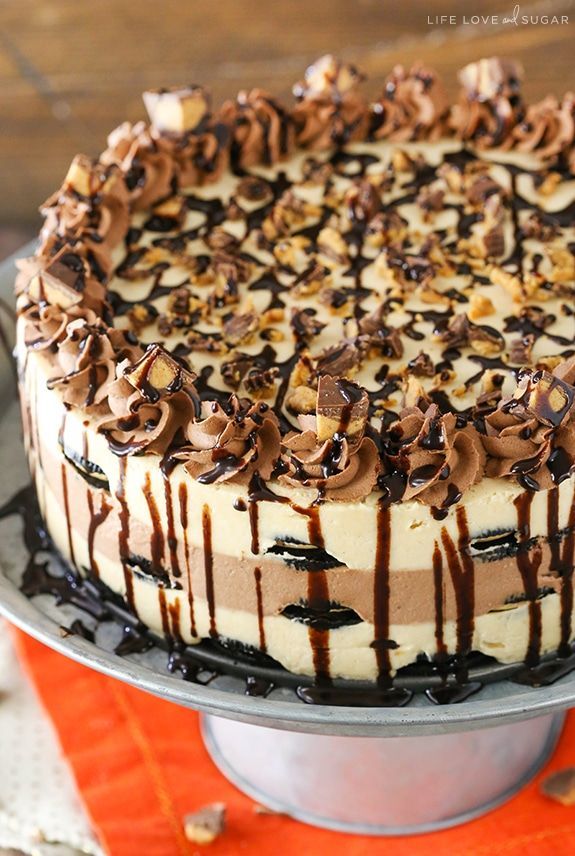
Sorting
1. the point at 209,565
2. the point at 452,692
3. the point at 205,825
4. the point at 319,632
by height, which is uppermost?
the point at 209,565

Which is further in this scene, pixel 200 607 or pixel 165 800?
pixel 165 800

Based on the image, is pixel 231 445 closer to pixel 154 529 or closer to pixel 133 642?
pixel 154 529

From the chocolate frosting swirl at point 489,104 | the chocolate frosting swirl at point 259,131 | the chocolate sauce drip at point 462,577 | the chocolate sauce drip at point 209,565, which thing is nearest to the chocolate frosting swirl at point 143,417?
the chocolate sauce drip at point 209,565

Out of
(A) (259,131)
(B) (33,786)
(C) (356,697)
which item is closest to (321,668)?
(C) (356,697)

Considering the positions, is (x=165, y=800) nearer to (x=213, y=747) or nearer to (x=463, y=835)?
(x=213, y=747)

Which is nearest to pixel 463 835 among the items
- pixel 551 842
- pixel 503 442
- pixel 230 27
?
pixel 551 842

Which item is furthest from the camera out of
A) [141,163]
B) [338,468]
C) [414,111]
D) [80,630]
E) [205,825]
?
[414,111]

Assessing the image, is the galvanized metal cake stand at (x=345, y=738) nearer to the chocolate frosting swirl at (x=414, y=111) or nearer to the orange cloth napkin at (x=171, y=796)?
the orange cloth napkin at (x=171, y=796)
